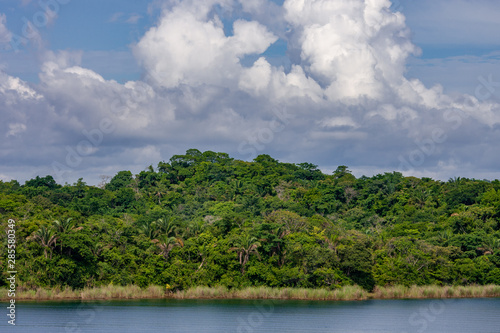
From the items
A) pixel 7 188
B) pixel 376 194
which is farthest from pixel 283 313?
pixel 7 188

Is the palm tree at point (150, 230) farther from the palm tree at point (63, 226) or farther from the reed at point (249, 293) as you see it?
the palm tree at point (63, 226)

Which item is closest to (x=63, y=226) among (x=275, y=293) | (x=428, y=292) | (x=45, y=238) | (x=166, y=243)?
(x=45, y=238)

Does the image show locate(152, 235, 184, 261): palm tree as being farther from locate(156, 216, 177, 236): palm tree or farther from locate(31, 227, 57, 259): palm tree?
locate(31, 227, 57, 259): palm tree

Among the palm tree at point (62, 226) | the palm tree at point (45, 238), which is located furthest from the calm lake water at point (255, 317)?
the palm tree at point (62, 226)

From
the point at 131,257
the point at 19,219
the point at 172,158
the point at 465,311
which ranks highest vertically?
the point at 172,158

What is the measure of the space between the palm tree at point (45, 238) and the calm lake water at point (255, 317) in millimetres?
5105

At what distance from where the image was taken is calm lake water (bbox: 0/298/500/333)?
3716cm

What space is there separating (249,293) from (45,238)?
16.7m

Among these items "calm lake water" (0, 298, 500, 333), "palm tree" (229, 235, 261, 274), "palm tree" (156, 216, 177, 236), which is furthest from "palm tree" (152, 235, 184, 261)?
"calm lake water" (0, 298, 500, 333)

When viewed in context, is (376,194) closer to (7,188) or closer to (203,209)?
(203,209)

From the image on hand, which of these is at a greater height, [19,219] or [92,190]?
[92,190]

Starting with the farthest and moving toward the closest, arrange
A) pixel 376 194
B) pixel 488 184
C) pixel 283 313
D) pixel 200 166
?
pixel 200 166, pixel 376 194, pixel 488 184, pixel 283 313

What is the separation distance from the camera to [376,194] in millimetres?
88062

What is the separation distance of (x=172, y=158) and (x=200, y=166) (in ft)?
20.1
